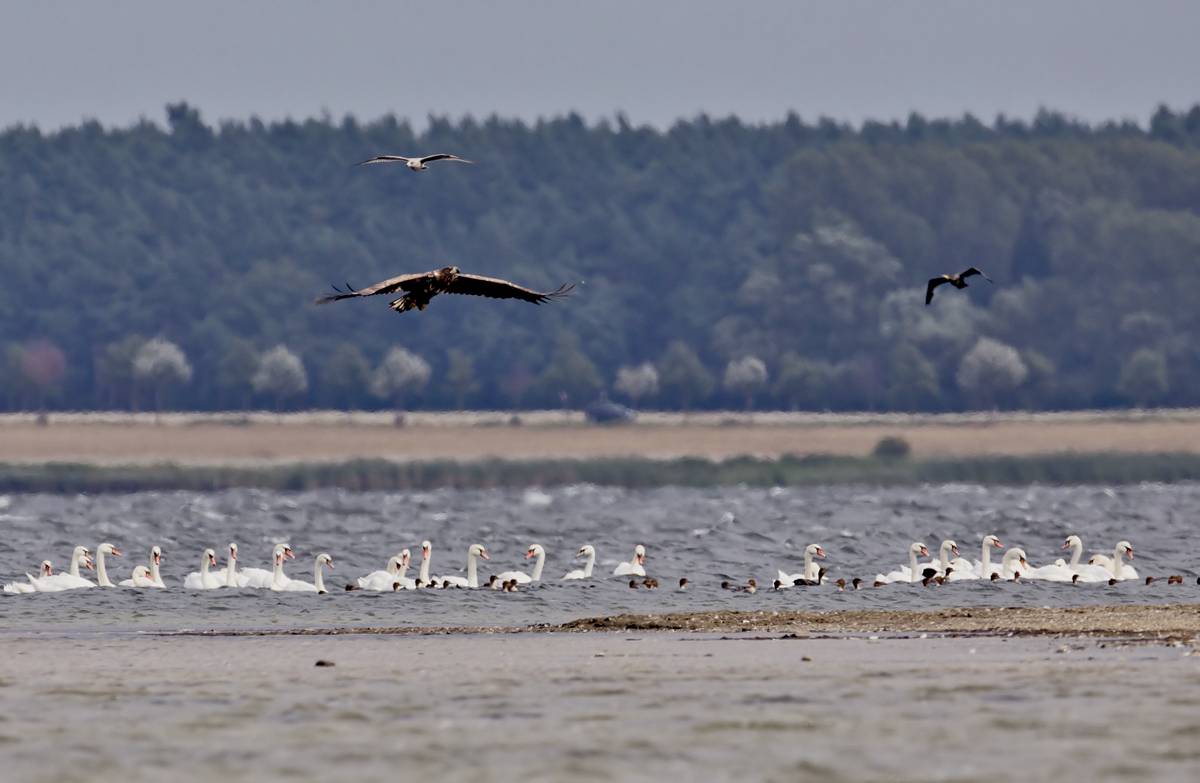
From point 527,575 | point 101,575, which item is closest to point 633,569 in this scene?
point 527,575

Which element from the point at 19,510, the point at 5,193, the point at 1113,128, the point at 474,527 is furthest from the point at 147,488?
the point at 1113,128

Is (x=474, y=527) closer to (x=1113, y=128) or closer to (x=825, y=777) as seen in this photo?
(x=825, y=777)

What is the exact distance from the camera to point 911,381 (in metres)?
138

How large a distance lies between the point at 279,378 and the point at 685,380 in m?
30.5

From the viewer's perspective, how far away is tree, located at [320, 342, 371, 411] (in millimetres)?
155125

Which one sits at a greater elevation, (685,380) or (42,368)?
(42,368)

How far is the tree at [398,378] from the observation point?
503 feet

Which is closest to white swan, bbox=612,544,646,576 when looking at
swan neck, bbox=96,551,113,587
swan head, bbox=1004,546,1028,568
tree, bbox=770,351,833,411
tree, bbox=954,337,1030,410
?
swan head, bbox=1004,546,1028,568

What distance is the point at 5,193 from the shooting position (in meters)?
192

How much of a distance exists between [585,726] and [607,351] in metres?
147

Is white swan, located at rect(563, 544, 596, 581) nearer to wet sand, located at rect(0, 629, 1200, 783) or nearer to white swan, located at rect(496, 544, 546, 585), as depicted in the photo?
white swan, located at rect(496, 544, 546, 585)

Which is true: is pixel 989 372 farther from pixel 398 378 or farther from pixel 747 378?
pixel 398 378

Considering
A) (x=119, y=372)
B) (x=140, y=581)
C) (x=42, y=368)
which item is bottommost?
(x=140, y=581)

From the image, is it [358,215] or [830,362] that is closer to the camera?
[830,362]
